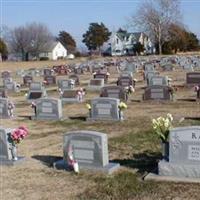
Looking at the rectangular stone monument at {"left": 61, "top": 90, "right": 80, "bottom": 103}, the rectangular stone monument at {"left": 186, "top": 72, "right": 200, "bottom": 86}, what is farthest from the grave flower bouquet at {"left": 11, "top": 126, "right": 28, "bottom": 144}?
the rectangular stone monument at {"left": 186, "top": 72, "right": 200, "bottom": 86}

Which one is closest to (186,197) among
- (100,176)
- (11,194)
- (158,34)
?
(100,176)

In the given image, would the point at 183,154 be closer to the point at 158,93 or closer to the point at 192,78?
the point at 158,93

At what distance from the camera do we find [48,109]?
17.5m

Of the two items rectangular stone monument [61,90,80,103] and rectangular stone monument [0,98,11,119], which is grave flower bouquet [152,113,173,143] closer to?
rectangular stone monument [0,98,11,119]

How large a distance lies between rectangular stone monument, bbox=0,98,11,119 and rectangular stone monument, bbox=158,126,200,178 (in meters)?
9.94

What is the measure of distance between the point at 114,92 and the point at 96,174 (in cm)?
1101

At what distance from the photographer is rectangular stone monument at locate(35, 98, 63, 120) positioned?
17328 mm

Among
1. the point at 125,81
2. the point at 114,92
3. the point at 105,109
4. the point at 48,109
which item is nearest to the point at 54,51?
the point at 125,81

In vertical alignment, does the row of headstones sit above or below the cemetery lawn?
above

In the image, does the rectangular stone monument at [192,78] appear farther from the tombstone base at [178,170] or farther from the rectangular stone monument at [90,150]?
the tombstone base at [178,170]

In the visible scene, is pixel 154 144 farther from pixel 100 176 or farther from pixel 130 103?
pixel 130 103

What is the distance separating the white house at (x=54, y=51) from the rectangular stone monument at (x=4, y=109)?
87.0 metres

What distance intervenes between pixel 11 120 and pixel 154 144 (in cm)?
724

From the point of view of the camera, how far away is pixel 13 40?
104 m
